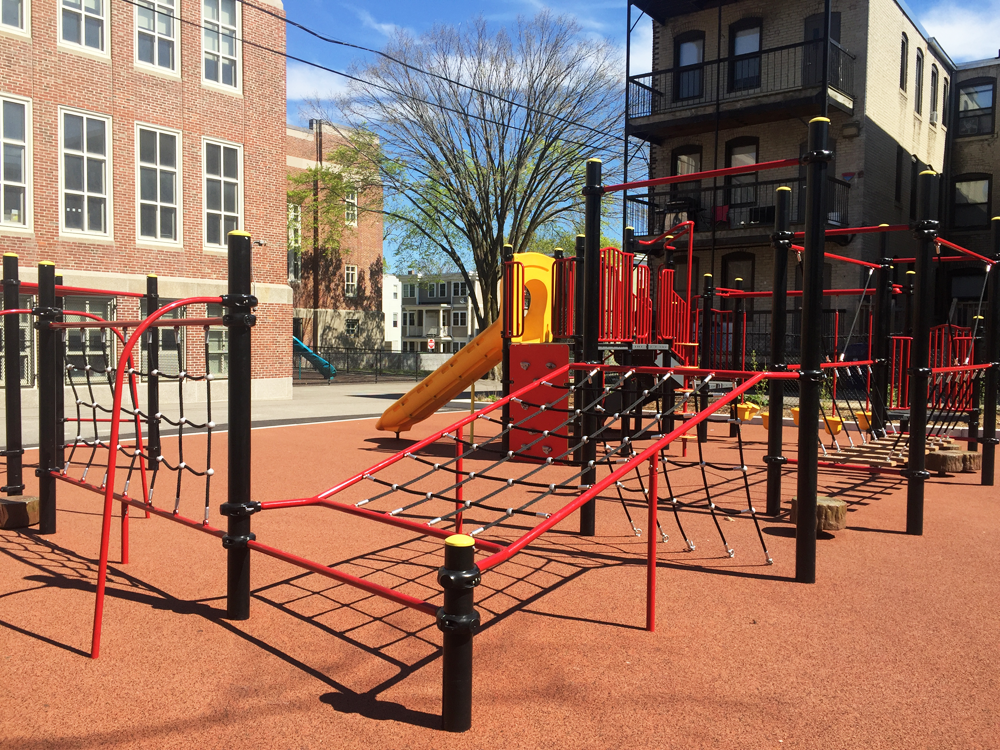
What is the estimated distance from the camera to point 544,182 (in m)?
24.8

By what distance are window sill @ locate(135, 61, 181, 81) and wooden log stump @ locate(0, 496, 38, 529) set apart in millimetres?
14794

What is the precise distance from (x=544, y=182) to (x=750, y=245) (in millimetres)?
6994

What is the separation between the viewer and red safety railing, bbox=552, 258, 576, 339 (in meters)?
9.33

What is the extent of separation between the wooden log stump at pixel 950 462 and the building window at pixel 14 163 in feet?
55.3

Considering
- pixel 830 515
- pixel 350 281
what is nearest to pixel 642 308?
pixel 830 515

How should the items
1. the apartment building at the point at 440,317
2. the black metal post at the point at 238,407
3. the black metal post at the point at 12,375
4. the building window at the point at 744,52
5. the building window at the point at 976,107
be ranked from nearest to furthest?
the black metal post at the point at 238,407
the black metal post at the point at 12,375
the building window at the point at 744,52
the building window at the point at 976,107
the apartment building at the point at 440,317

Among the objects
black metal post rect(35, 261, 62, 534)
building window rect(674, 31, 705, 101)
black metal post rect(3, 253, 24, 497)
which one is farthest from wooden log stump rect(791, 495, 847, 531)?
building window rect(674, 31, 705, 101)

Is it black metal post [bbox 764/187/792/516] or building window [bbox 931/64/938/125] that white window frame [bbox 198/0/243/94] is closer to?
black metal post [bbox 764/187/792/516]

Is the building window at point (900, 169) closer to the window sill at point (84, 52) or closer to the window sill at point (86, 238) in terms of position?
the window sill at point (84, 52)

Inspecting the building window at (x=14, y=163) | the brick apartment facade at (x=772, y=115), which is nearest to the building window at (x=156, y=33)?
the building window at (x=14, y=163)

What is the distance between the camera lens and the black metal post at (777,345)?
18.4 ft

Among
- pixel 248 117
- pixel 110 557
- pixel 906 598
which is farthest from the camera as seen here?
pixel 248 117

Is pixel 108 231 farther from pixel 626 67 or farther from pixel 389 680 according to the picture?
pixel 389 680

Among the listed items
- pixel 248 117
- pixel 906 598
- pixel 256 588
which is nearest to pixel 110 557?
pixel 256 588
